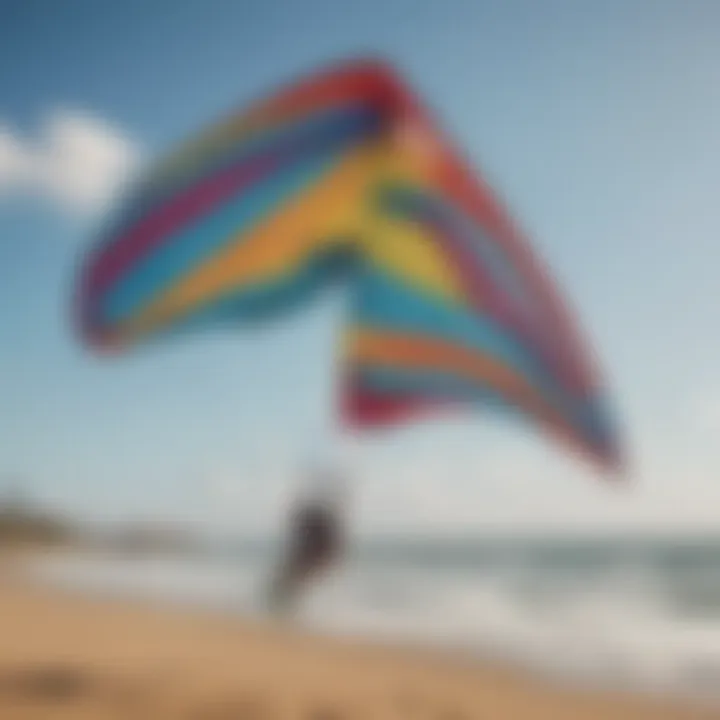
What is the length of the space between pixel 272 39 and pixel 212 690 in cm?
147

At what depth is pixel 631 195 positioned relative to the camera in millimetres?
2426

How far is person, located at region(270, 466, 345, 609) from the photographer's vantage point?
2289 millimetres

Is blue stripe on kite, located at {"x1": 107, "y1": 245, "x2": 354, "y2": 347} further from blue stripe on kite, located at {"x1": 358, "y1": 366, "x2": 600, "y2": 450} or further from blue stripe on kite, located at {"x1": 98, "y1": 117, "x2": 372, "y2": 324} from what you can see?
blue stripe on kite, located at {"x1": 358, "y1": 366, "x2": 600, "y2": 450}

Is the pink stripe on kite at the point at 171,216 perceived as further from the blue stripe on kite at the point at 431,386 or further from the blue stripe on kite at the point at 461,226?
the blue stripe on kite at the point at 431,386

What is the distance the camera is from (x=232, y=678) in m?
1.98

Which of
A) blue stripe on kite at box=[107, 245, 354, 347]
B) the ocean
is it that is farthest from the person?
blue stripe on kite at box=[107, 245, 354, 347]

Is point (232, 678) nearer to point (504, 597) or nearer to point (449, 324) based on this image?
point (504, 597)

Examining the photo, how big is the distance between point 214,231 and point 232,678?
3.47 feet

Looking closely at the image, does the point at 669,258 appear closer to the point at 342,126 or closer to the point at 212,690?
the point at 342,126

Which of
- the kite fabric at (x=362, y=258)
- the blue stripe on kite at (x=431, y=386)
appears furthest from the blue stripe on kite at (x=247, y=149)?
the blue stripe on kite at (x=431, y=386)

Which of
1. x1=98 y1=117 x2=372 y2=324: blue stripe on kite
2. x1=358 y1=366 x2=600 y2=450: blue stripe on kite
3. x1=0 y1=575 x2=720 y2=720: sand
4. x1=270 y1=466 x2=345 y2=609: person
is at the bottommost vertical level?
x1=0 y1=575 x2=720 y2=720: sand

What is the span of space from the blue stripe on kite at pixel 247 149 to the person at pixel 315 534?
0.75 m

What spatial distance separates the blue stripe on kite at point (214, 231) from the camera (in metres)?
2.46

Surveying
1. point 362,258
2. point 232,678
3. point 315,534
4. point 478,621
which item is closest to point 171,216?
point 362,258
